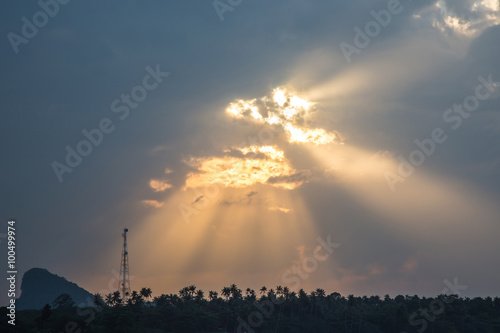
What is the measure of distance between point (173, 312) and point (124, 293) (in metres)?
32.6

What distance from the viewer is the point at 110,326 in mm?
146625

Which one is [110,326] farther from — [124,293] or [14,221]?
[14,221]

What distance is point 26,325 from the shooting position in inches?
5236

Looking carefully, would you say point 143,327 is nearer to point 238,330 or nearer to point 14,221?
point 238,330

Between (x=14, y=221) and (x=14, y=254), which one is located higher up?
(x=14, y=221)

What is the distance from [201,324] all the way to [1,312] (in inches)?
3177

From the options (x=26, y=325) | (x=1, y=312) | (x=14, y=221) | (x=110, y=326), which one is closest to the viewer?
(x=14, y=221)

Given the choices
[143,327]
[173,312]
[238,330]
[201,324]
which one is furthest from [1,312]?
[238,330]

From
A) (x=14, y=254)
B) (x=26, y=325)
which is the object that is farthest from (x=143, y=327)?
(x=14, y=254)

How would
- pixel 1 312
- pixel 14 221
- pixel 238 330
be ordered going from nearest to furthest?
1. pixel 14 221
2. pixel 1 312
3. pixel 238 330

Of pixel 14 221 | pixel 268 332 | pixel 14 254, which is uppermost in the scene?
pixel 14 221

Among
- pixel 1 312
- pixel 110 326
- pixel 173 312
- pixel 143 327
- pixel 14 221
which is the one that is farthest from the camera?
pixel 173 312

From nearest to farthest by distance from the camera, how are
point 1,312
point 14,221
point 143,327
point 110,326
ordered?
1. point 14,221
2. point 1,312
3. point 110,326
4. point 143,327

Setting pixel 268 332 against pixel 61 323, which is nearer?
pixel 61 323
